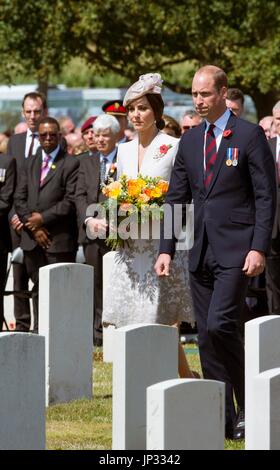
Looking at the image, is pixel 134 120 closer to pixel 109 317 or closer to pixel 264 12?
pixel 109 317

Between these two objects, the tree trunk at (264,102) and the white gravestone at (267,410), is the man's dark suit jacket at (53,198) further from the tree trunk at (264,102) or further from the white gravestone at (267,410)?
the tree trunk at (264,102)

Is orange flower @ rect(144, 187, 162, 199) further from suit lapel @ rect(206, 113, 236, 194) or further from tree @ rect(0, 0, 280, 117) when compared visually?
tree @ rect(0, 0, 280, 117)

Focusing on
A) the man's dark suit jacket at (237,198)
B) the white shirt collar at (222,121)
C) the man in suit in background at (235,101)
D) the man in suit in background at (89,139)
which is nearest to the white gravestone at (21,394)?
the man's dark suit jacket at (237,198)

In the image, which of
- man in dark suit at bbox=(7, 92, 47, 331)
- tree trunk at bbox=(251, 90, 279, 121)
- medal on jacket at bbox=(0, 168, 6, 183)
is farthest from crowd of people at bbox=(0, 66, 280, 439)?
tree trunk at bbox=(251, 90, 279, 121)

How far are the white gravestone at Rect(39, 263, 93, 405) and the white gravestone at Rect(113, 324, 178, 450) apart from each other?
2.75 metres

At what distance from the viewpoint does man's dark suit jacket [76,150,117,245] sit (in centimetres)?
1317

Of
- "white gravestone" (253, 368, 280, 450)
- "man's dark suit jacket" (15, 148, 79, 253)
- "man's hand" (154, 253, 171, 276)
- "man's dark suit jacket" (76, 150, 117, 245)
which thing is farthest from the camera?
"man's dark suit jacket" (15, 148, 79, 253)

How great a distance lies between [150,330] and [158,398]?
1.70 metres

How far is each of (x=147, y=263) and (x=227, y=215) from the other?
128 centimetres

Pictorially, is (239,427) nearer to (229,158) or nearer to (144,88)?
(229,158)

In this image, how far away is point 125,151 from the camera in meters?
9.75
